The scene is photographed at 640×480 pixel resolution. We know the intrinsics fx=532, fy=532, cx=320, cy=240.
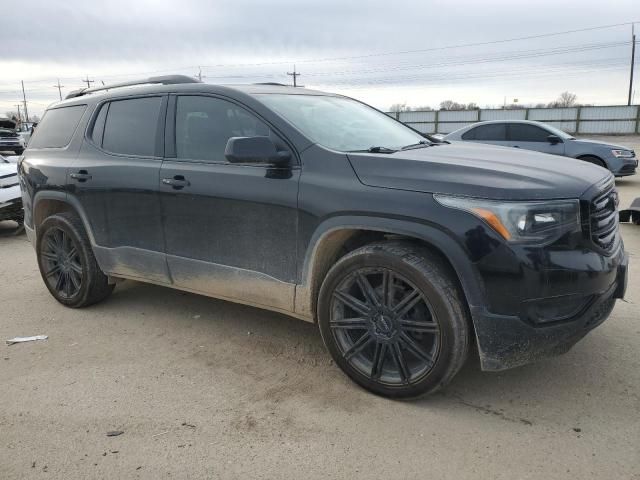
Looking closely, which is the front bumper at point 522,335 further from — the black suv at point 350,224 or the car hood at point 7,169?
the car hood at point 7,169

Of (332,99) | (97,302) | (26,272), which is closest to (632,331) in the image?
(332,99)

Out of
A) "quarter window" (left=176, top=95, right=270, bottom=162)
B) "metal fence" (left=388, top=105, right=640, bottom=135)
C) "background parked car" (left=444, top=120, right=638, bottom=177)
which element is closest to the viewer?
"quarter window" (left=176, top=95, right=270, bottom=162)

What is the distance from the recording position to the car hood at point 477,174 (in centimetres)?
265

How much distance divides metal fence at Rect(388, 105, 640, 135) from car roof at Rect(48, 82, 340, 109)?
29.8 meters

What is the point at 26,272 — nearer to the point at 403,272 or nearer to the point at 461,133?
the point at 403,272

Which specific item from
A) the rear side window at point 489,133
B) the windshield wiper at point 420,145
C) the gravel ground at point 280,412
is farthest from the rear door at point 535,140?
the windshield wiper at point 420,145

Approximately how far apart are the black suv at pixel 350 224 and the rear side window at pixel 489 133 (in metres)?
8.24

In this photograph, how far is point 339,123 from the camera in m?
3.72

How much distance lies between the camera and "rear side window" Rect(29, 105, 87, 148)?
462 centimetres

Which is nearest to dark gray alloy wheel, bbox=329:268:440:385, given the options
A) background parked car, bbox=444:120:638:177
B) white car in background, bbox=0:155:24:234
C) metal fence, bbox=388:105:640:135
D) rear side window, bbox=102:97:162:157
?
rear side window, bbox=102:97:162:157

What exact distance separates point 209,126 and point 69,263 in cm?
198

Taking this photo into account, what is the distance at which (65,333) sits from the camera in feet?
13.7

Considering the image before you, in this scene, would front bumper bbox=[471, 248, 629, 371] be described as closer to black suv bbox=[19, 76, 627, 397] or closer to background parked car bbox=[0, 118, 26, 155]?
black suv bbox=[19, 76, 627, 397]

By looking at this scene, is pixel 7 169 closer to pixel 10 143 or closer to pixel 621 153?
pixel 621 153
